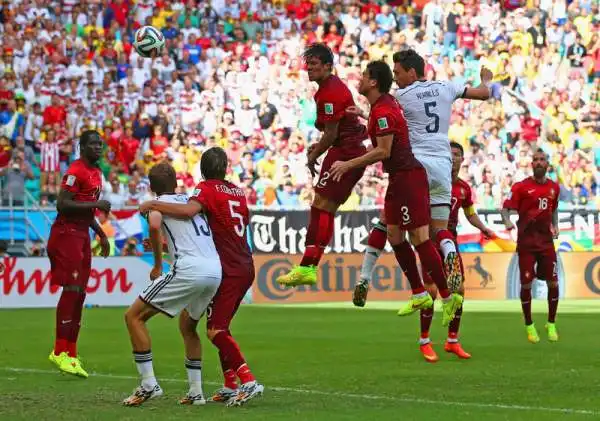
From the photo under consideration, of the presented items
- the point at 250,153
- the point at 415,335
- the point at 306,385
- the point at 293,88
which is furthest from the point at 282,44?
the point at 306,385

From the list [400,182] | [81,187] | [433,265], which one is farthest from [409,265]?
[81,187]

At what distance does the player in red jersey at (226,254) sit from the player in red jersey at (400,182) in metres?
1.86

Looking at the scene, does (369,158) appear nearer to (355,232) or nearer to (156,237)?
(156,237)

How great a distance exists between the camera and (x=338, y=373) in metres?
12.4

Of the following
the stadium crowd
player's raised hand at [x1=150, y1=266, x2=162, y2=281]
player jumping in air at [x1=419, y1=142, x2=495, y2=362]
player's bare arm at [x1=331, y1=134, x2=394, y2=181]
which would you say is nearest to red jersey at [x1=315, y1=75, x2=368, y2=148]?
player's bare arm at [x1=331, y1=134, x2=394, y2=181]

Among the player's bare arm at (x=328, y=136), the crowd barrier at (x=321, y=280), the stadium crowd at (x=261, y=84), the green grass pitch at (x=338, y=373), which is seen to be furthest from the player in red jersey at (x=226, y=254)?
the stadium crowd at (x=261, y=84)

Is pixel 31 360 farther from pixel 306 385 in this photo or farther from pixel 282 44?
pixel 282 44

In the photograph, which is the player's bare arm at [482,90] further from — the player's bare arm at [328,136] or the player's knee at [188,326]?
the player's knee at [188,326]

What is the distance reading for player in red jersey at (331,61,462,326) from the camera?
11.8 meters

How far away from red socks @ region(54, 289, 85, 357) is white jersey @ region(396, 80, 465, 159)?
3.69m

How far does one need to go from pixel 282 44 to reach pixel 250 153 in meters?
4.61

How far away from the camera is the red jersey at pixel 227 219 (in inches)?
392

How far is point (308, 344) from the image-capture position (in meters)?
16.2

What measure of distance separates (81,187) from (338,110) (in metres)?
2.68
